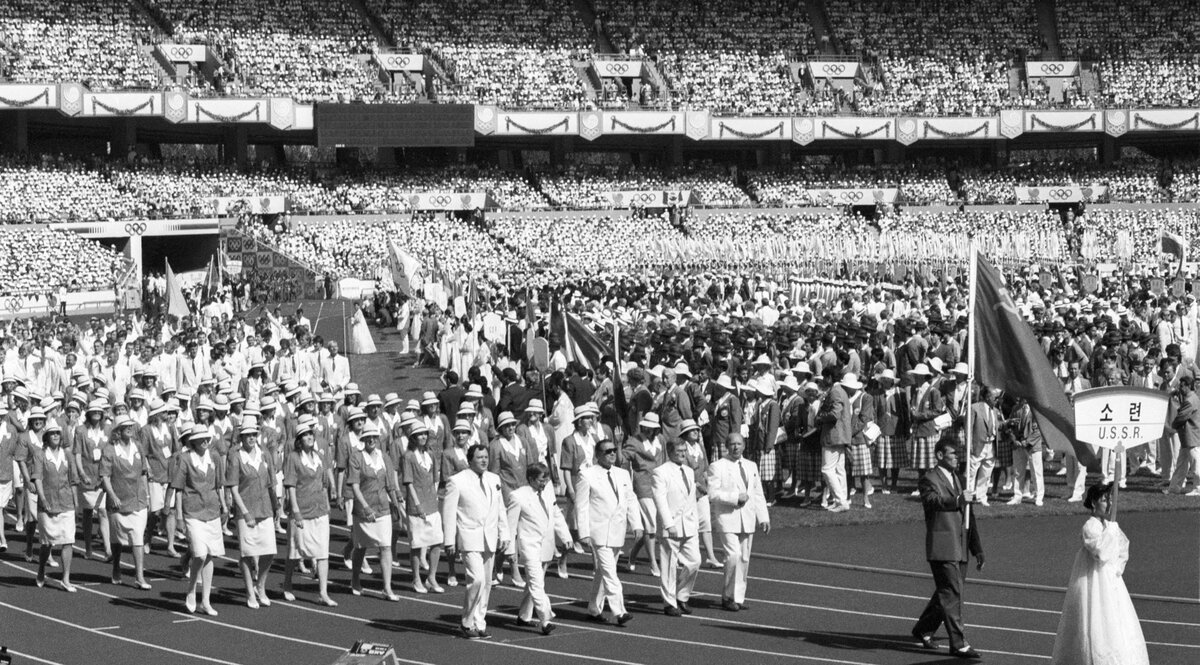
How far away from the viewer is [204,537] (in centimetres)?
1588

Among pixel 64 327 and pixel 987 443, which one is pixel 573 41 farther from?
pixel 987 443

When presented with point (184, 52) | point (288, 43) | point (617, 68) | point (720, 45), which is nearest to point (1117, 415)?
point (184, 52)

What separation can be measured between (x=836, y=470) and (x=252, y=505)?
735cm

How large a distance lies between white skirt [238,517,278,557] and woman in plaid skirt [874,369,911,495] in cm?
801

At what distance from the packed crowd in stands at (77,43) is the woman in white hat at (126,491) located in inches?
1728

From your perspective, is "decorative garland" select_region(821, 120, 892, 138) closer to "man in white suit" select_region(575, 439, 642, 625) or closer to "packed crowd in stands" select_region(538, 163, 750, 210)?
"packed crowd in stands" select_region(538, 163, 750, 210)

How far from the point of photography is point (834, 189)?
6631 centimetres

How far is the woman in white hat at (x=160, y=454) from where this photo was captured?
18.5 metres

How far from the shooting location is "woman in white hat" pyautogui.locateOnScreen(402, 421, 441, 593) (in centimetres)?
1656

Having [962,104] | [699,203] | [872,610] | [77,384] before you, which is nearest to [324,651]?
[872,610]

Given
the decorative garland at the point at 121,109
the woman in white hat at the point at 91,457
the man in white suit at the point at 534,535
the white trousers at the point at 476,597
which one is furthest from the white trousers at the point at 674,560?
the decorative garland at the point at 121,109

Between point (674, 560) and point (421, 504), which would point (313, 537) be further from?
point (674, 560)

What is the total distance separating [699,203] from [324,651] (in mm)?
51275

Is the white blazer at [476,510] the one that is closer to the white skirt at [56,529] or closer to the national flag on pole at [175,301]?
the white skirt at [56,529]
